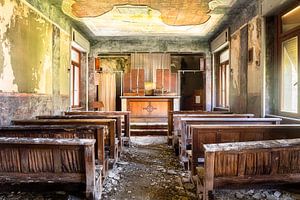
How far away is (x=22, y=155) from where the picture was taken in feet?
7.76

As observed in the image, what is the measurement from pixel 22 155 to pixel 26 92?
2.52 metres

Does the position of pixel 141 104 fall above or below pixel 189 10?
below

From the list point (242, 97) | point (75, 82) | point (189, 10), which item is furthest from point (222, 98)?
point (75, 82)

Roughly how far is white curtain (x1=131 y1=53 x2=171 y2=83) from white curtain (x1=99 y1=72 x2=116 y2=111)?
234 cm

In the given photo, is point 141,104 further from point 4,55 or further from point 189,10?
point 4,55

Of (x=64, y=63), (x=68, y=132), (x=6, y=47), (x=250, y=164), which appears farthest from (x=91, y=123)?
(x=64, y=63)

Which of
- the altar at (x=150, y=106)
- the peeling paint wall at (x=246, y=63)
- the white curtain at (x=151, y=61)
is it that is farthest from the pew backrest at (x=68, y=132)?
the white curtain at (x=151, y=61)

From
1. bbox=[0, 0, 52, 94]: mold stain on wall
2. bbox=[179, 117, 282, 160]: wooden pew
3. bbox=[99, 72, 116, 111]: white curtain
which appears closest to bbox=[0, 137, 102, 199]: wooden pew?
bbox=[0, 0, 52, 94]: mold stain on wall

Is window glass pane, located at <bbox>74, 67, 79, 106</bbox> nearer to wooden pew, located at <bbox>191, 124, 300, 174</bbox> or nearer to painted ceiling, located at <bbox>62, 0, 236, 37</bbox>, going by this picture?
painted ceiling, located at <bbox>62, 0, 236, 37</bbox>

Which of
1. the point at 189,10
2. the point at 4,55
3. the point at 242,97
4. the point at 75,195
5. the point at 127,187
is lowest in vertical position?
the point at 127,187

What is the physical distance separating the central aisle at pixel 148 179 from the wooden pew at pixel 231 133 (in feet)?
1.30

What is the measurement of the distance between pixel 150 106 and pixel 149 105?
0.15 feet

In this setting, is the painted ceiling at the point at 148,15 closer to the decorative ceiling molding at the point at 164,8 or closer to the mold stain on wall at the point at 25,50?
the decorative ceiling molding at the point at 164,8

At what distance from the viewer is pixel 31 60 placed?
189 inches
